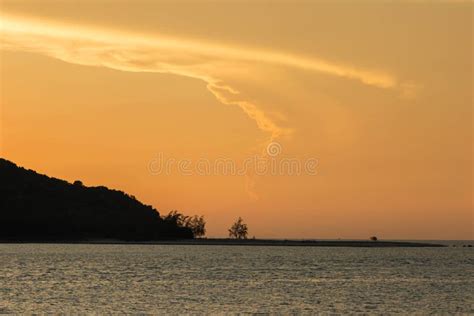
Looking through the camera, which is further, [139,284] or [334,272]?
[334,272]

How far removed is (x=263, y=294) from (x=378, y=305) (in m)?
16.4

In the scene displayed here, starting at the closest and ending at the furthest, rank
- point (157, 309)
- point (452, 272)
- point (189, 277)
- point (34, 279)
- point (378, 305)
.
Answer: point (157, 309), point (378, 305), point (34, 279), point (189, 277), point (452, 272)

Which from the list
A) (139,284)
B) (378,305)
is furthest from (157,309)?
(139,284)

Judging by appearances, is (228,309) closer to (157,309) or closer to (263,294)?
(157,309)

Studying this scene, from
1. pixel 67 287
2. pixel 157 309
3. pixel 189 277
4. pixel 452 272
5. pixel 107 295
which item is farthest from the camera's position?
pixel 452 272

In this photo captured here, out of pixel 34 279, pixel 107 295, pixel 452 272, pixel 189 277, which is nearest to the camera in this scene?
pixel 107 295

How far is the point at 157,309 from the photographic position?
92312 millimetres

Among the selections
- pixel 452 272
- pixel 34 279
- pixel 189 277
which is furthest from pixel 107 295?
pixel 452 272

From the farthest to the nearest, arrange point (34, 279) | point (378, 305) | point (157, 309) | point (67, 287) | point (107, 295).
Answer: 1. point (34, 279)
2. point (67, 287)
3. point (107, 295)
4. point (378, 305)
5. point (157, 309)

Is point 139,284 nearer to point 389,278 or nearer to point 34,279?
point 34,279

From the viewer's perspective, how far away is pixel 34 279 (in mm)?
131500

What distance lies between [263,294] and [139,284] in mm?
22547

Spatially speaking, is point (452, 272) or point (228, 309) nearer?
point (228, 309)

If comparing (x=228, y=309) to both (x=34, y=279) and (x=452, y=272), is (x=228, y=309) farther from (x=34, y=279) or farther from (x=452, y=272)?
(x=452, y=272)
